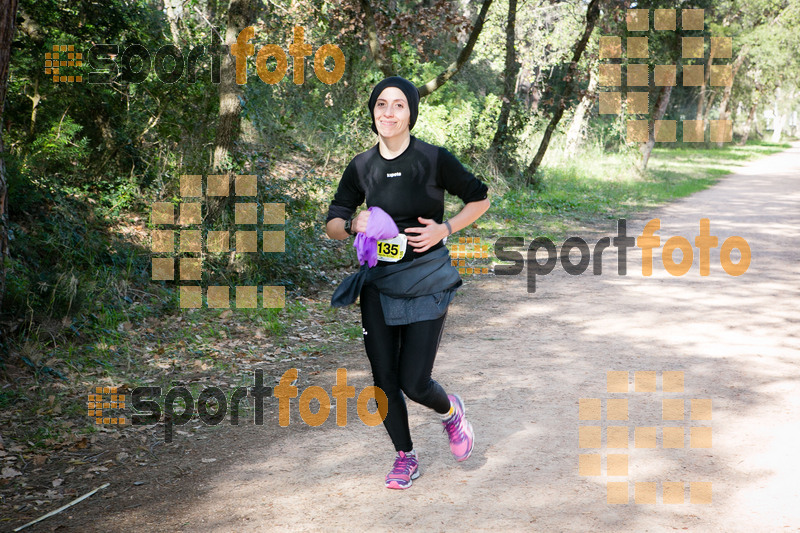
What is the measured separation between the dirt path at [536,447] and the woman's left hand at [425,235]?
1.46 metres

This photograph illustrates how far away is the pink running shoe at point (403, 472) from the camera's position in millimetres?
4363

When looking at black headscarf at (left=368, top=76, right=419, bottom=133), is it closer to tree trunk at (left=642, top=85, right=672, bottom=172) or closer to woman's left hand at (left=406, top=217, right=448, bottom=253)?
woman's left hand at (left=406, top=217, right=448, bottom=253)

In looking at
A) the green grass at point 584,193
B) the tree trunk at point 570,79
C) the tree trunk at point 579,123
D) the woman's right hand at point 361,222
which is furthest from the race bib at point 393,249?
the tree trunk at point 579,123

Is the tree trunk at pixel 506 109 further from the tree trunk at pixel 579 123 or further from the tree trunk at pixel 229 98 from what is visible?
the tree trunk at pixel 229 98

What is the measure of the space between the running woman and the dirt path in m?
0.52

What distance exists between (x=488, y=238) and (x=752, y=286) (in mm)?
4682

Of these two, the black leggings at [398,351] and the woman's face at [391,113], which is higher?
the woman's face at [391,113]

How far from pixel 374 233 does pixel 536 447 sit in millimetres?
1969

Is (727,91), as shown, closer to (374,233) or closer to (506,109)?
(506,109)

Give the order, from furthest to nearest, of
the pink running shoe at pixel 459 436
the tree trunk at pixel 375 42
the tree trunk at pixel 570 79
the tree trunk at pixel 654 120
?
the tree trunk at pixel 654 120 → the tree trunk at pixel 570 79 → the tree trunk at pixel 375 42 → the pink running shoe at pixel 459 436

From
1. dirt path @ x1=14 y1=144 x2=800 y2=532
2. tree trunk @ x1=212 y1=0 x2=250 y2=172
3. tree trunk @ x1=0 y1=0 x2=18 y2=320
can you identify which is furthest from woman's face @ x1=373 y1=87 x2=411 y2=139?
tree trunk @ x1=212 y1=0 x2=250 y2=172

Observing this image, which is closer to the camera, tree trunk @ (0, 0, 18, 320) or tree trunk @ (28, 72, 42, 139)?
tree trunk @ (0, 0, 18, 320)

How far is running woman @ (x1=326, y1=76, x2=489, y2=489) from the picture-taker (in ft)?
13.5

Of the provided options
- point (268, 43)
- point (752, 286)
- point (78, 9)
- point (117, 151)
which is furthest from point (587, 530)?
point (268, 43)
